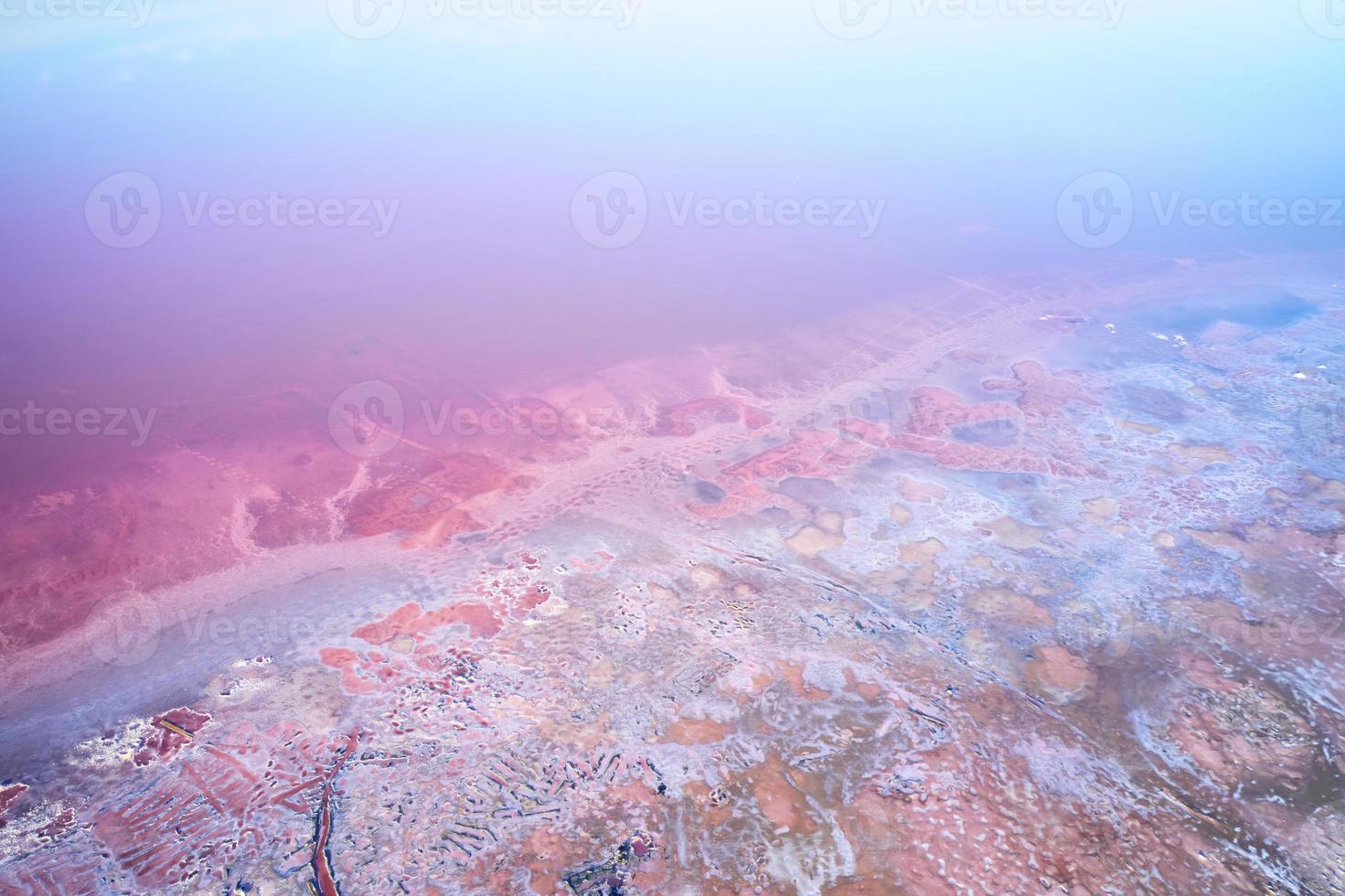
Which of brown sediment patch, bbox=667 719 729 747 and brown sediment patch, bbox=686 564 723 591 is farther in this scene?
brown sediment patch, bbox=686 564 723 591

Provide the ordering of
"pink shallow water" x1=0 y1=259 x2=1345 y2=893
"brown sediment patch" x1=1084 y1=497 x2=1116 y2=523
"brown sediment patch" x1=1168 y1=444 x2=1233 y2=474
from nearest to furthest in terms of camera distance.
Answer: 1. "pink shallow water" x1=0 y1=259 x2=1345 y2=893
2. "brown sediment patch" x1=1084 y1=497 x2=1116 y2=523
3. "brown sediment patch" x1=1168 y1=444 x2=1233 y2=474

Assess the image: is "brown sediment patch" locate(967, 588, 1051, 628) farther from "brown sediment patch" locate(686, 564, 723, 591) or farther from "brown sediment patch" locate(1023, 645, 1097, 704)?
"brown sediment patch" locate(686, 564, 723, 591)

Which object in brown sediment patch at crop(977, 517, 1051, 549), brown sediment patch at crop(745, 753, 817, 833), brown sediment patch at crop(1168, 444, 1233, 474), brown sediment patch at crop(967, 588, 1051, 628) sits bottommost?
brown sediment patch at crop(745, 753, 817, 833)

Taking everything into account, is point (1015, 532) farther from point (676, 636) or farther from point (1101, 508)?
point (676, 636)

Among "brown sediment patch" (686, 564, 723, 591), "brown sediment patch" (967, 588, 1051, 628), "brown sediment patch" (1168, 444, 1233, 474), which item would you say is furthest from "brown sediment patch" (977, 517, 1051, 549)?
"brown sediment patch" (686, 564, 723, 591)

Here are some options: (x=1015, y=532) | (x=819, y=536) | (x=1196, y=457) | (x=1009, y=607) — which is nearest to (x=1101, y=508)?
(x=1015, y=532)

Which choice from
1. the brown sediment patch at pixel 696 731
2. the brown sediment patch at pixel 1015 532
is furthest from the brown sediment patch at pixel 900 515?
the brown sediment patch at pixel 696 731

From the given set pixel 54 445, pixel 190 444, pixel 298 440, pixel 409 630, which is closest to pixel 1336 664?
pixel 409 630

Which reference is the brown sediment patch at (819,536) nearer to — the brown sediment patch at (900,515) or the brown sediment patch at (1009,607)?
the brown sediment patch at (900,515)
